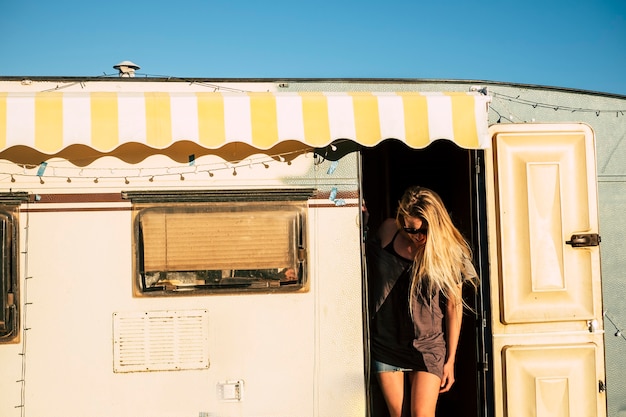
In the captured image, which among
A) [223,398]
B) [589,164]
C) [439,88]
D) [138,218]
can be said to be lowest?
[223,398]

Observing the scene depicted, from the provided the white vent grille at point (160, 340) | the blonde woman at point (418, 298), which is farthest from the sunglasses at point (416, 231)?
the white vent grille at point (160, 340)

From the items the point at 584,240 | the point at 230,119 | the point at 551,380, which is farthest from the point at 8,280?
the point at 584,240

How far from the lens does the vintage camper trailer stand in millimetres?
4605

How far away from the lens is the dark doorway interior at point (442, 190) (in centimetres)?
523

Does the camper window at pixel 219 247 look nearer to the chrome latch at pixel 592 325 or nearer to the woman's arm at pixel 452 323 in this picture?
the woman's arm at pixel 452 323

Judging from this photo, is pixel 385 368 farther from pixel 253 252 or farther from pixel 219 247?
pixel 219 247

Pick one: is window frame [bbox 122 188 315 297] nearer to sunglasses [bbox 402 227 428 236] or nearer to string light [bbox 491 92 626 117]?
sunglasses [bbox 402 227 428 236]

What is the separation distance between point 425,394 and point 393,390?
9.8 inches

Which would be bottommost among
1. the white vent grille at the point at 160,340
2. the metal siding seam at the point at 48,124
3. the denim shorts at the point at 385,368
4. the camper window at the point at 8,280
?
the denim shorts at the point at 385,368

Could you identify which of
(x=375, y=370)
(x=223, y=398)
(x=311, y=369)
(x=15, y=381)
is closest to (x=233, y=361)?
(x=223, y=398)

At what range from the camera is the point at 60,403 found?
15.1 feet

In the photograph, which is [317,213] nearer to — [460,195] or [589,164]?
[460,195]

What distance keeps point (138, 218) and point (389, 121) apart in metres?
1.85

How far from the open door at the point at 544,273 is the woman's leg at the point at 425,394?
→ 0.49 m
